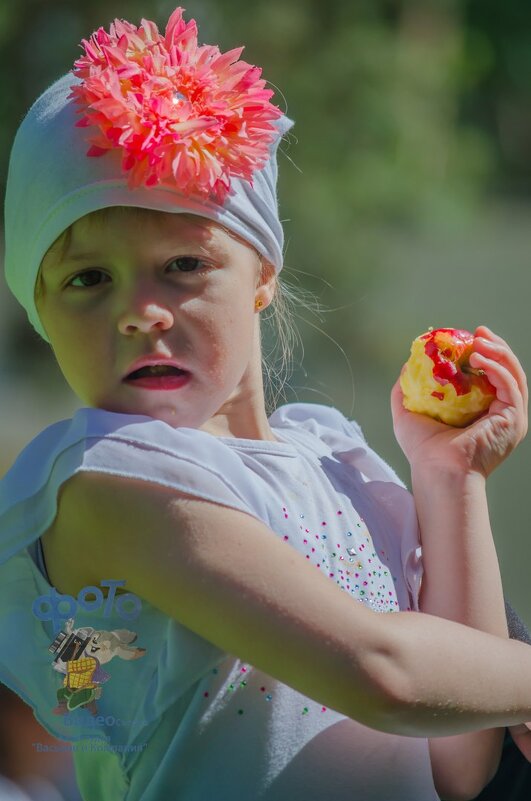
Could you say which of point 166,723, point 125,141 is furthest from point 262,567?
point 125,141

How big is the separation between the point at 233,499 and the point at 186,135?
0.48 metres

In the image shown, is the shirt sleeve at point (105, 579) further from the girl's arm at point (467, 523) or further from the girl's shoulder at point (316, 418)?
the girl's shoulder at point (316, 418)

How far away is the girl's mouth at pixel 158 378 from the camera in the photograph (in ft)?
4.79

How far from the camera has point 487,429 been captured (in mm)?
1660

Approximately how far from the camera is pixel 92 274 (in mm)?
1486

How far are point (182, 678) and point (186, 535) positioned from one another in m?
0.22

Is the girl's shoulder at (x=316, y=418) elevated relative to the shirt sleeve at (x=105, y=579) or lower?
elevated

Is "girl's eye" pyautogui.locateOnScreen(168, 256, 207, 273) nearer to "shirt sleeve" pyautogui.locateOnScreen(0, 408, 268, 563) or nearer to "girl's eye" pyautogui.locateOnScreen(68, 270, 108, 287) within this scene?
"girl's eye" pyautogui.locateOnScreen(68, 270, 108, 287)

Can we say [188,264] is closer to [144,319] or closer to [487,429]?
[144,319]

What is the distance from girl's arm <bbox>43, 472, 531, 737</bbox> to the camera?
1301mm

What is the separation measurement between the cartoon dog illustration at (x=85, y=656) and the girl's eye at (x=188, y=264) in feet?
1.58

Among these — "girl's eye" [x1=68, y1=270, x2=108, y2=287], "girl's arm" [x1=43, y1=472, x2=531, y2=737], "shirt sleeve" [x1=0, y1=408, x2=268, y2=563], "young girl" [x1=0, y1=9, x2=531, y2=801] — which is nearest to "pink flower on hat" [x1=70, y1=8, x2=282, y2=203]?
"young girl" [x1=0, y1=9, x2=531, y2=801]

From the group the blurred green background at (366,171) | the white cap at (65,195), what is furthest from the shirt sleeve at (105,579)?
the blurred green background at (366,171)

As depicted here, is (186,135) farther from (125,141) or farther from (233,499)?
(233,499)
